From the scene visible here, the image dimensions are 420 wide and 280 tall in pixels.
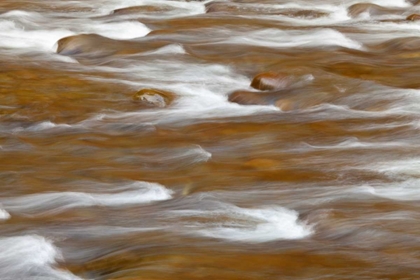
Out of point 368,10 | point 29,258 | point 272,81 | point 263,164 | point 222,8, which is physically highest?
point 368,10

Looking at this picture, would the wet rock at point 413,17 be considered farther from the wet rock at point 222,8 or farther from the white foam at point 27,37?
the white foam at point 27,37

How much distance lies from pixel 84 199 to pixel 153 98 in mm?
2452

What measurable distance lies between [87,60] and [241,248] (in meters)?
4.92

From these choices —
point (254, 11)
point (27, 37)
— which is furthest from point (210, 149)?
point (254, 11)

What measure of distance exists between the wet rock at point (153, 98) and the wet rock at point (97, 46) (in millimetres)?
1676

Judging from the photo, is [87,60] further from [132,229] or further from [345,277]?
[345,277]

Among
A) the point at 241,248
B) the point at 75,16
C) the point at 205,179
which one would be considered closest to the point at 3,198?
the point at 205,179

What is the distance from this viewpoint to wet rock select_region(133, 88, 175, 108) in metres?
7.77

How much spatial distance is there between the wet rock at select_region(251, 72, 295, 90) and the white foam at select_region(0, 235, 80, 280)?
3589 millimetres

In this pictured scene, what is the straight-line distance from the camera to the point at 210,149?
6512mm

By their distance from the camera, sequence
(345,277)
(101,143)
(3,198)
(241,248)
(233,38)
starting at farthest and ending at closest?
1. (233,38)
2. (101,143)
3. (3,198)
4. (241,248)
5. (345,277)

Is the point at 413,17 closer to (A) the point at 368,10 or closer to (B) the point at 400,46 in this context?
(A) the point at 368,10

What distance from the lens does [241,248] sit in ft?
15.4

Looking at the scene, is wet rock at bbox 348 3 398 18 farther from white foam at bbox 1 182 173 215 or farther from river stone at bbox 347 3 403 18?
white foam at bbox 1 182 173 215
